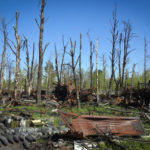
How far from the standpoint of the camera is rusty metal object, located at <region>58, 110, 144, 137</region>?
6172 mm

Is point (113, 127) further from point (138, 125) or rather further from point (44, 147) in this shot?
point (44, 147)

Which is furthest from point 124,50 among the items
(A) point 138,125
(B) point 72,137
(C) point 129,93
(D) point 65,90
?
(B) point 72,137

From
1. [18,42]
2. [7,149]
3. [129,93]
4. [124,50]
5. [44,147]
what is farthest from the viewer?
[124,50]

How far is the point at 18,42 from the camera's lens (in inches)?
659

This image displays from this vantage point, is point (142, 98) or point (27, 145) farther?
point (142, 98)

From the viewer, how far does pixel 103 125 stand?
628cm

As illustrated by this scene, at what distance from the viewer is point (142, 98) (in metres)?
14.2

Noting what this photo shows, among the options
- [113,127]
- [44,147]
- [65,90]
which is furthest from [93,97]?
[44,147]

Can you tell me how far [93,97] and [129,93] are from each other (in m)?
3.11

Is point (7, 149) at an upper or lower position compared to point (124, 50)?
lower

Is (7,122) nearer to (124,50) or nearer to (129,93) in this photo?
(129,93)

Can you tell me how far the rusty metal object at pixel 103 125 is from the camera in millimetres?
6172

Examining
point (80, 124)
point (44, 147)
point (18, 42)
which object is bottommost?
point (44, 147)

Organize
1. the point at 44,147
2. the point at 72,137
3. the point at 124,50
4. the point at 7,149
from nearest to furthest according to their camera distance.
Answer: the point at 7,149 → the point at 44,147 → the point at 72,137 → the point at 124,50
